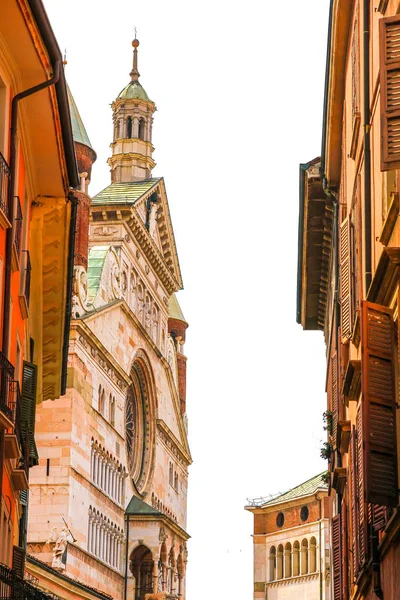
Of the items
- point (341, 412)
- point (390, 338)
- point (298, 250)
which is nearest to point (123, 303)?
point (298, 250)

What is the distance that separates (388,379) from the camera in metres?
15.1

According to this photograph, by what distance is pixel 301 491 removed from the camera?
3246 inches

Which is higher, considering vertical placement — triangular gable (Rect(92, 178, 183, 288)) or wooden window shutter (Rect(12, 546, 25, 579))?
triangular gable (Rect(92, 178, 183, 288))

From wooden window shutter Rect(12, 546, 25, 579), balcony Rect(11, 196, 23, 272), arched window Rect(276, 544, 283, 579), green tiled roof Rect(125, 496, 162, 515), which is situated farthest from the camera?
arched window Rect(276, 544, 283, 579)

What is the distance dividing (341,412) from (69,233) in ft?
25.0

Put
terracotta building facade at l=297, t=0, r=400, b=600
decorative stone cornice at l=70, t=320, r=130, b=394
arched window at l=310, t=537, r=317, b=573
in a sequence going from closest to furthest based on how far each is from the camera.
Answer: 1. terracotta building facade at l=297, t=0, r=400, b=600
2. decorative stone cornice at l=70, t=320, r=130, b=394
3. arched window at l=310, t=537, r=317, b=573

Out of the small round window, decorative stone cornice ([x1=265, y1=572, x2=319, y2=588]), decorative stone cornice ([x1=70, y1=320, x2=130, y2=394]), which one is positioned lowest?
decorative stone cornice ([x1=265, y1=572, x2=319, y2=588])

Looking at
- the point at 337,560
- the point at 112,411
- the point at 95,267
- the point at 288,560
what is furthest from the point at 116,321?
the point at 337,560

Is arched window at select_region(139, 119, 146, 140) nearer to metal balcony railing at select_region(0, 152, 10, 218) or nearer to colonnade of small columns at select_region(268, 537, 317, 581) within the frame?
colonnade of small columns at select_region(268, 537, 317, 581)

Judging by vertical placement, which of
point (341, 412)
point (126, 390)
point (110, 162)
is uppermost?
point (110, 162)

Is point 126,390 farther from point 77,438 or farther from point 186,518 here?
point 186,518

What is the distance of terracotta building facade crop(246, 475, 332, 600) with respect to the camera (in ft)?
262

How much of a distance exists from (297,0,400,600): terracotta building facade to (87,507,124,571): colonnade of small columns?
28038mm

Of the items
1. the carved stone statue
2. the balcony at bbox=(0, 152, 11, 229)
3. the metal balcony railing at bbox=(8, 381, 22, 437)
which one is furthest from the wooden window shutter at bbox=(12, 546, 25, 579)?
the carved stone statue
